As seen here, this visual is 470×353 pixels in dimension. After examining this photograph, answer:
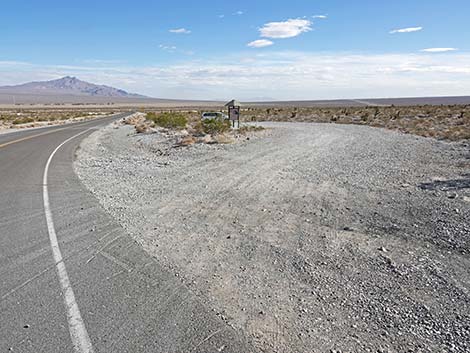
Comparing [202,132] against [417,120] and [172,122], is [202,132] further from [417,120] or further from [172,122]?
[417,120]

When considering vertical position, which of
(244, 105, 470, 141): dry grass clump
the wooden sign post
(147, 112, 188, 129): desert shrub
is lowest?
(244, 105, 470, 141): dry grass clump

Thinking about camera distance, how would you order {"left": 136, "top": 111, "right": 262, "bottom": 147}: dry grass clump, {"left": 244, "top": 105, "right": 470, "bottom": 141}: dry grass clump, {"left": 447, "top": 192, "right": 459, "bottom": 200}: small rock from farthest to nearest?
{"left": 244, "top": 105, "right": 470, "bottom": 141}: dry grass clump → {"left": 136, "top": 111, "right": 262, "bottom": 147}: dry grass clump → {"left": 447, "top": 192, "right": 459, "bottom": 200}: small rock

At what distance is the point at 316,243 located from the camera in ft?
22.7

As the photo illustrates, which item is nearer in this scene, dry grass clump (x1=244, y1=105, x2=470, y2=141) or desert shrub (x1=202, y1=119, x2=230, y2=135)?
desert shrub (x1=202, y1=119, x2=230, y2=135)

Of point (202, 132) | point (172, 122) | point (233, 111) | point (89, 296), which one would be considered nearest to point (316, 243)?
point (89, 296)

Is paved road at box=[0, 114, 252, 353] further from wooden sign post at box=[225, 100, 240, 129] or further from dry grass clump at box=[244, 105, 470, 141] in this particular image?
dry grass clump at box=[244, 105, 470, 141]

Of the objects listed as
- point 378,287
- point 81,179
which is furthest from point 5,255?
point 81,179

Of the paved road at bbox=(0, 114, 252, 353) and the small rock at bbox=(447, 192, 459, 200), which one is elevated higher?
the paved road at bbox=(0, 114, 252, 353)

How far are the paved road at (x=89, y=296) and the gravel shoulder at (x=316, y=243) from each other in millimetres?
318

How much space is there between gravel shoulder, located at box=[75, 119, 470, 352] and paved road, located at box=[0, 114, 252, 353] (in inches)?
12.5

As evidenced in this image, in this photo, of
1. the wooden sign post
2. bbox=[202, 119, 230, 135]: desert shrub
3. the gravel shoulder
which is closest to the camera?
the gravel shoulder

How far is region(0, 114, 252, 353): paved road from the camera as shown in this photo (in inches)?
155

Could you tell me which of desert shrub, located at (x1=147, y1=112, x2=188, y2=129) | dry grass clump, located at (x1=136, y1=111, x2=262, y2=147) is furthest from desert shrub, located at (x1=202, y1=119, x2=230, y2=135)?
desert shrub, located at (x1=147, y1=112, x2=188, y2=129)

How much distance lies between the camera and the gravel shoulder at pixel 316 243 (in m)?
4.29
